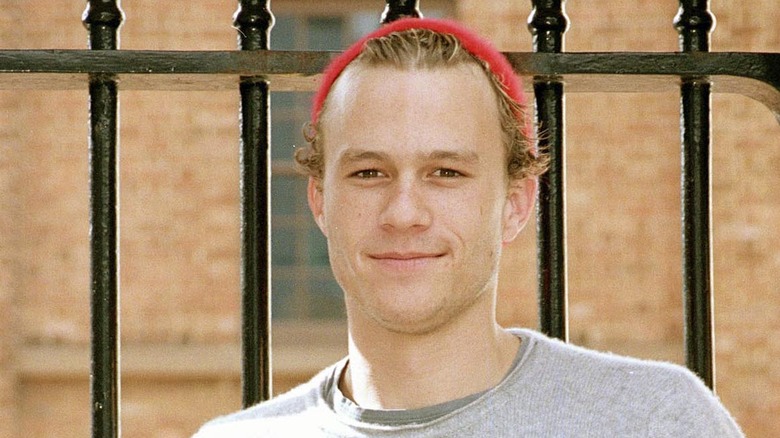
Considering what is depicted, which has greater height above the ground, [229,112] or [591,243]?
[229,112]

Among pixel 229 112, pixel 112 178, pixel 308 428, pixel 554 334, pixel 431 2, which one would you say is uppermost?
pixel 431 2

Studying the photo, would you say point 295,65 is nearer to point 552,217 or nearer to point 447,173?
point 447,173

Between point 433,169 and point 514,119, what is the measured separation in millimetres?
173

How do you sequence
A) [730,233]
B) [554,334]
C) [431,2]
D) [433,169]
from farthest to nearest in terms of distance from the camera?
[431,2] → [730,233] → [554,334] → [433,169]

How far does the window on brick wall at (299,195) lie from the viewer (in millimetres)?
7645

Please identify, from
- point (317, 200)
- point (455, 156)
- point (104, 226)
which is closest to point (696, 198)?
point (455, 156)

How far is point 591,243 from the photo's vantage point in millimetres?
6906

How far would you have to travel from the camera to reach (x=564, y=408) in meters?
1.60

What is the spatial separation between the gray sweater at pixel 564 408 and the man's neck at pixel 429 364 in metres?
0.03

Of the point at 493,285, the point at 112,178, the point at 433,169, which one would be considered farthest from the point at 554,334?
the point at 112,178

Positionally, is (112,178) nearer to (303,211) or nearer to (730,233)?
(730,233)

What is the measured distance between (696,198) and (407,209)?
42 centimetres

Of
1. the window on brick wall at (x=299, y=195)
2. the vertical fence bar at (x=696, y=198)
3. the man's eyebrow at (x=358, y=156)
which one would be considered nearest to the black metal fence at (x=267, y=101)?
the vertical fence bar at (x=696, y=198)

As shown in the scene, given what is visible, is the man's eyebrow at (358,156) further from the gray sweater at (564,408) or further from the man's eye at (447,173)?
the gray sweater at (564,408)
